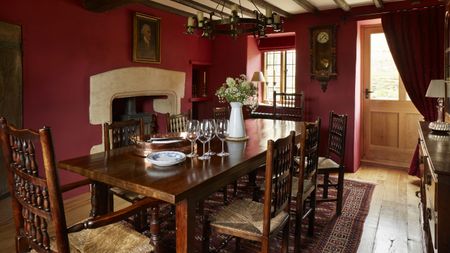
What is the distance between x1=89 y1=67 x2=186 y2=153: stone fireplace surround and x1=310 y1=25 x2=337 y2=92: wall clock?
2067 mm

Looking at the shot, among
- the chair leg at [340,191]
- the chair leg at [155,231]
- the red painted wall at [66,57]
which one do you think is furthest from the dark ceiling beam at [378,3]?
the chair leg at [155,231]

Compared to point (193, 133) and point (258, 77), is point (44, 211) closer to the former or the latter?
point (193, 133)

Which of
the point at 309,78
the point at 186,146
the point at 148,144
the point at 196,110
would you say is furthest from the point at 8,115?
the point at 309,78

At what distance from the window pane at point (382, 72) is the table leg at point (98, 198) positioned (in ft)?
14.2

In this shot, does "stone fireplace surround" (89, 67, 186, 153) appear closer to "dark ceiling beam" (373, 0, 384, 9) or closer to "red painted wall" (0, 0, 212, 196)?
"red painted wall" (0, 0, 212, 196)

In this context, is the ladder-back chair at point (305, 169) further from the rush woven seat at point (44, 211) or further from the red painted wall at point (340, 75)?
the red painted wall at point (340, 75)

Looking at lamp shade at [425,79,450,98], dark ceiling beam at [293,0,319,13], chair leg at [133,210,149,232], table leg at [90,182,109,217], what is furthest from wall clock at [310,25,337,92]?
table leg at [90,182,109,217]

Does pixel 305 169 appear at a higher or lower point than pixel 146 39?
lower

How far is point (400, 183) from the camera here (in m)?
4.19

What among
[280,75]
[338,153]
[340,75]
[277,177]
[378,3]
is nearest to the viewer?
[277,177]

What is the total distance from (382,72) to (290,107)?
146cm

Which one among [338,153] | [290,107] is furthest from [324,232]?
[290,107]

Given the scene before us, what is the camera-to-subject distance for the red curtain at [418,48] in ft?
13.4

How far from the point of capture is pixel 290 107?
5.12m
